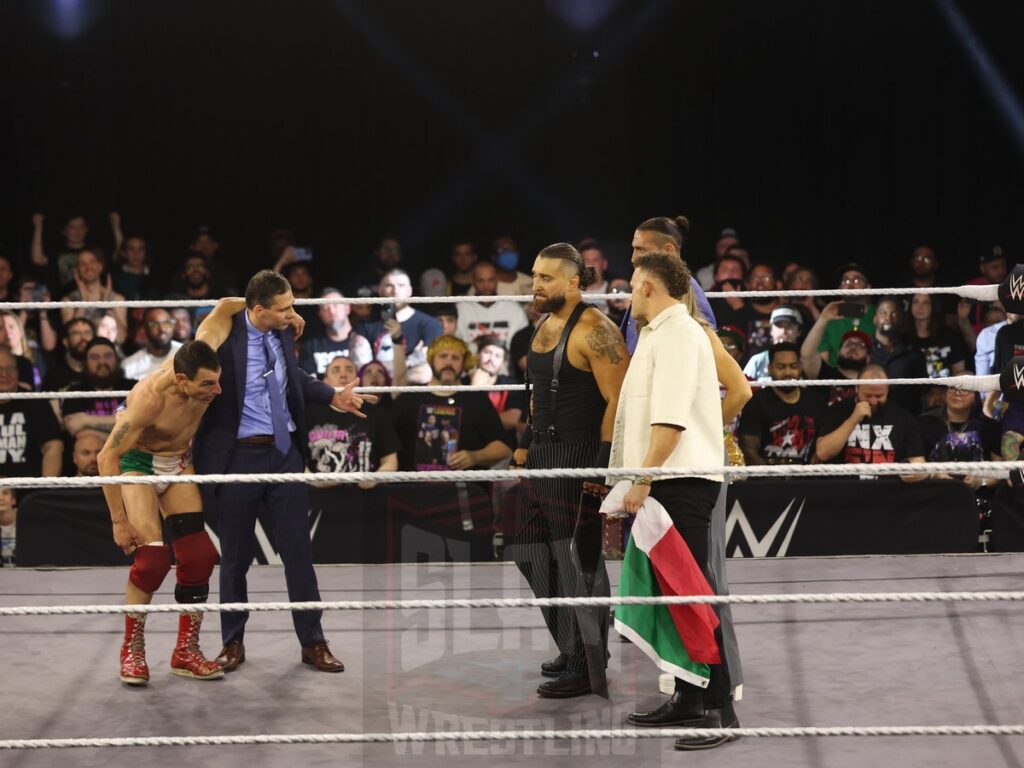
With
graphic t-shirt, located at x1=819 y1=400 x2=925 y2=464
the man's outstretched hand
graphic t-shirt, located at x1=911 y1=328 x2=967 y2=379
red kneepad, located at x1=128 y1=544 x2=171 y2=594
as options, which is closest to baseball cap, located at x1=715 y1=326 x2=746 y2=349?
graphic t-shirt, located at x1=819 y1=400 x2=925 y2=464

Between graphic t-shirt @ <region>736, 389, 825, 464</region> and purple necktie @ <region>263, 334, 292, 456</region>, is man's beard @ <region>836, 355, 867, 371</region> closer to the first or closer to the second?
graphic t-shirt @ <region>736, 389, 825, 464</region>

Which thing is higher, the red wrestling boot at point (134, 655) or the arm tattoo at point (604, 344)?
the arm tattoo at point (604, 344)

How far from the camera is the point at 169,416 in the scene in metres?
3.65

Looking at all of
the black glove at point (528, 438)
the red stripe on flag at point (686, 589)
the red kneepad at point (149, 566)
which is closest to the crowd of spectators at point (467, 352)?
the red kneepad at point (149, 566)

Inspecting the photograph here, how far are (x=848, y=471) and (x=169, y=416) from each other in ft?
6.08

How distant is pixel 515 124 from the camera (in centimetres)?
853

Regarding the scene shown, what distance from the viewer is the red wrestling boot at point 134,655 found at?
3506mm

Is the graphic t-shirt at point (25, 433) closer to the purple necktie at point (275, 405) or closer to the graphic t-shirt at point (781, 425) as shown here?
the purple necktie at point (275, 405)

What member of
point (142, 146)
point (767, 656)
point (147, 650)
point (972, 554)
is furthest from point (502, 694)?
point (142, 146)

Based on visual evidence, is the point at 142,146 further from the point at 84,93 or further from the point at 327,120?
the point at 327,120

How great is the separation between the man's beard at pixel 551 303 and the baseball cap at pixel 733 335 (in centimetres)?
231

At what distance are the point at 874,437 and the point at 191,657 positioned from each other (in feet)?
8.90

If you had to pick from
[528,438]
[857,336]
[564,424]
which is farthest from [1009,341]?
[564,424]

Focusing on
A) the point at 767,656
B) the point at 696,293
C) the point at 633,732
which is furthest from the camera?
the point at 767,656
